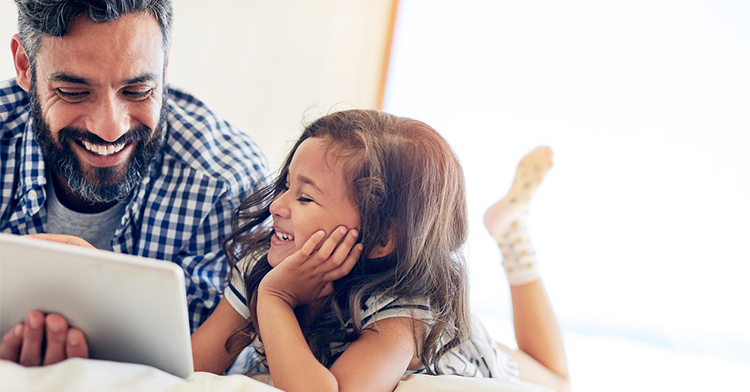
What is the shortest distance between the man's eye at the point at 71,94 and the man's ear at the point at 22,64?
154 millimetres

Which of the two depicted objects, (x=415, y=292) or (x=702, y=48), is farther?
(x=702, y=48)

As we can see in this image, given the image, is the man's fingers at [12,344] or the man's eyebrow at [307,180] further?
the man's eyebrow at [307,180]

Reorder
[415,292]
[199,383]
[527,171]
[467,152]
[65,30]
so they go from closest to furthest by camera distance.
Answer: [199,383] < [415,292] < [65,30] < [527,171] < [467,152]

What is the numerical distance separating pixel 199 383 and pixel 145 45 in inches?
32.8

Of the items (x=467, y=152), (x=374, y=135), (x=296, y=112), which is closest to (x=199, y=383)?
(x=374, y=135)

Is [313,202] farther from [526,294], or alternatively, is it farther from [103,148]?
[526,294]

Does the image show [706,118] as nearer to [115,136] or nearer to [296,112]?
[296,112]

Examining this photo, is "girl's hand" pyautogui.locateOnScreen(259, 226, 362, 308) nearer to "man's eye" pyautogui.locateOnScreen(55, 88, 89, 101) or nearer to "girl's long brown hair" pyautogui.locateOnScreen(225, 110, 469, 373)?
"girl's long brown hair" pyautogui.locateOnScreen(225, 110, 469, 373)

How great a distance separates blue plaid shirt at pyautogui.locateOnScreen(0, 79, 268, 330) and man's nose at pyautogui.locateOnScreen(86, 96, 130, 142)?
0.18m

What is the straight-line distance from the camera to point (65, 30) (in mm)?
1278

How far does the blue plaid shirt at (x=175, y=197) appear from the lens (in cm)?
143

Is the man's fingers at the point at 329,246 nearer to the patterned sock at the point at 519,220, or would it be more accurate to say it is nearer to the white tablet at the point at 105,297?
the white tablet at the point at 105,297

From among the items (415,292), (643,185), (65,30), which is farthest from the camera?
(643,185)

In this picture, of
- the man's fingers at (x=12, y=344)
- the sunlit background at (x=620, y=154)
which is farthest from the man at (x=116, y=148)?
the sunlit background at (x=620, y=154)
